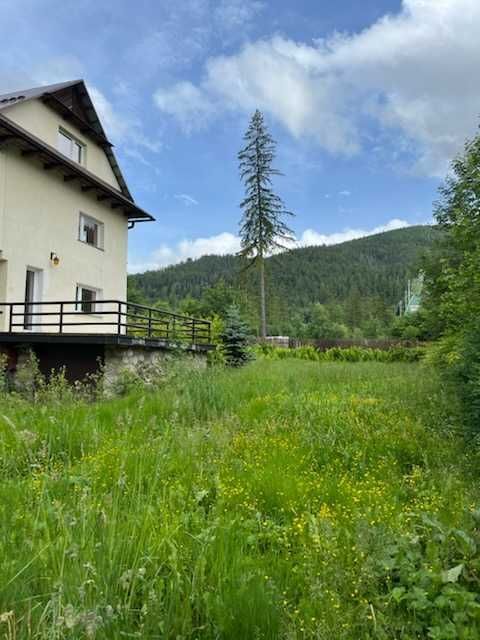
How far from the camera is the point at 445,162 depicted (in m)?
13.0

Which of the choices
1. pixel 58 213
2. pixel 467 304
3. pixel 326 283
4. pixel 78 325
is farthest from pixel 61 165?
pixel 326 283

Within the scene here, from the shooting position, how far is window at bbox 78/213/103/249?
49.1ft

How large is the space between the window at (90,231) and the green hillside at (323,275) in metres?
56.1

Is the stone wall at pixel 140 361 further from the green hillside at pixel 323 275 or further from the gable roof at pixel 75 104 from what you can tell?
the green hillside at pixel 323 275

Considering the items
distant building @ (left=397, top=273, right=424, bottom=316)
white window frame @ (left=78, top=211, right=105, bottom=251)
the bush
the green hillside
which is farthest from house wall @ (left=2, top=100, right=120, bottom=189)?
the green hillside

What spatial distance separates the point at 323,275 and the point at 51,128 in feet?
277

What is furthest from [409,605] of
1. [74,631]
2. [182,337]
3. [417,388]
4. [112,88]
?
[112,88]

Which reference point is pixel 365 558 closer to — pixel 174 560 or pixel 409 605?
pixel 409 605

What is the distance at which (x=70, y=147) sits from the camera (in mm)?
15016

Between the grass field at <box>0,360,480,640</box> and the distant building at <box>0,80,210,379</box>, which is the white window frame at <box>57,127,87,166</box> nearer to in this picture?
the distant building at <box>0,80,210,379</box>

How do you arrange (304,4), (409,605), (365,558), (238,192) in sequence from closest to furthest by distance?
(409,605)
(365,558)
(304,4)
(238,192)

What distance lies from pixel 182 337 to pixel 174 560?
1207cm

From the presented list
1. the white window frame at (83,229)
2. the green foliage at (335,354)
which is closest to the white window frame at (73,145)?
the white window frame at (83,229)

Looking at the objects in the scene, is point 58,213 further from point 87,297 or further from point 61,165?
point 87,297
